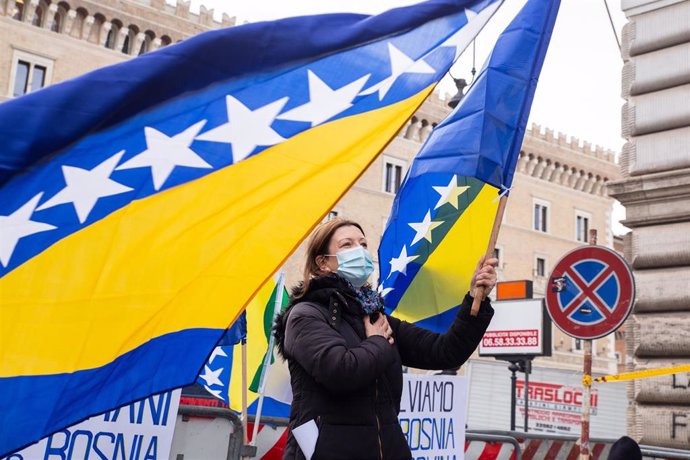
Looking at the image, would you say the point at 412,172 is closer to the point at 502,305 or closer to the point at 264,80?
the point at 264,80

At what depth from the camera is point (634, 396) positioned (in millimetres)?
8266

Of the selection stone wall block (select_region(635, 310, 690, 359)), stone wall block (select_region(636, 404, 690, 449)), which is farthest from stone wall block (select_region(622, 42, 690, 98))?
stone wall block (select_region(636, 404, 690, 449))

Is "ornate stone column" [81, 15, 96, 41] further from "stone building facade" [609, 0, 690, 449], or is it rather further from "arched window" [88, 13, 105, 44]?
"stone building facade" [609, 0, 690, 449]

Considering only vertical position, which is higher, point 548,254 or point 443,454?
point 548,254

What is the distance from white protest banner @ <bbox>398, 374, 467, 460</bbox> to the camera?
4.76m

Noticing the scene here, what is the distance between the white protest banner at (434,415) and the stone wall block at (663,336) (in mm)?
3671

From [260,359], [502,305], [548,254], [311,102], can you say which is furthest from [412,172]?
[548,254]

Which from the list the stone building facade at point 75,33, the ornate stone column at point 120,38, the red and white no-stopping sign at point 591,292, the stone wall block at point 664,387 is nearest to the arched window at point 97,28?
the stone building facade at point 75,33

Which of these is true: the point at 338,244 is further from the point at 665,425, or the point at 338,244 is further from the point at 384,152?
the point at 384,152

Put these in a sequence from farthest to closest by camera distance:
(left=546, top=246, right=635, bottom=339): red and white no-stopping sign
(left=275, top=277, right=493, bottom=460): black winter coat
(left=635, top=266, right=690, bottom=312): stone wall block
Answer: (left=635, top=266, right=690, bottom=312): stone wall block < (left=546, top=246, right=635, bottom=339): red and white no-stopping sign < (left=275, top=277, right=493, bottom=460): black winter coat

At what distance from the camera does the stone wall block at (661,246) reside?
8.07 m

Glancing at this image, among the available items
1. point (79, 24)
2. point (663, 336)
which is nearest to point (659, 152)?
point (663, 336)

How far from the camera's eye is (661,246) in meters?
8.23

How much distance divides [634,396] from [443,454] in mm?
4034
